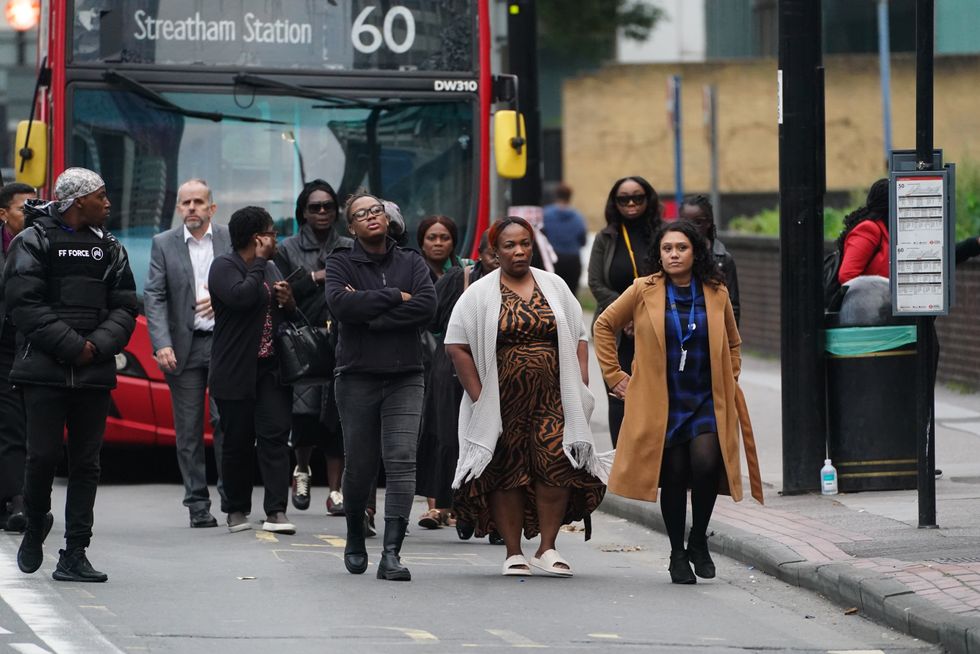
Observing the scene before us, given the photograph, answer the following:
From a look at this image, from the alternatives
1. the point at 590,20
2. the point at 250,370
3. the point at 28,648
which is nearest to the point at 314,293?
the point at 250,370

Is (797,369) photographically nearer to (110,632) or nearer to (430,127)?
(430,127)

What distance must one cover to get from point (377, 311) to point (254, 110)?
4278 mm

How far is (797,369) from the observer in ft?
35.8

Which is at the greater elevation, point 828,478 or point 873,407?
point 873,407

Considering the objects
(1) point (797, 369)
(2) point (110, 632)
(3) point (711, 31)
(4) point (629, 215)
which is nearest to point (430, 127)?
(4) point (629, 215)

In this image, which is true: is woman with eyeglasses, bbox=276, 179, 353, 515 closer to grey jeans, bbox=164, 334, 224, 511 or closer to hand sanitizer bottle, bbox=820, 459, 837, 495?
grey jeans, bbox=164, 334, 224, 511

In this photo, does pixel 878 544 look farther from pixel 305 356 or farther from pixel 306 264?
pixel 306 264

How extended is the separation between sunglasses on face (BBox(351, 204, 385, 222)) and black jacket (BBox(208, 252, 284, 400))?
140cm

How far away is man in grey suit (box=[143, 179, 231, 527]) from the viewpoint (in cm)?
1077

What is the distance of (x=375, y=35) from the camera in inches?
502

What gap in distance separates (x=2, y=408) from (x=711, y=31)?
3787cm

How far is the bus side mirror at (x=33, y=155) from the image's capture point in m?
12.3

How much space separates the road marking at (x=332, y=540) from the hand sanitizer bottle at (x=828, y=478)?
8.86 feet

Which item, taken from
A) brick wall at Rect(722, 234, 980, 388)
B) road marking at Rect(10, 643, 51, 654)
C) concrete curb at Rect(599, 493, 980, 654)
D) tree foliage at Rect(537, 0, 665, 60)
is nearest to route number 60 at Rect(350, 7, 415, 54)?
concrete curb at Rect(599, 493, 980, 654)
